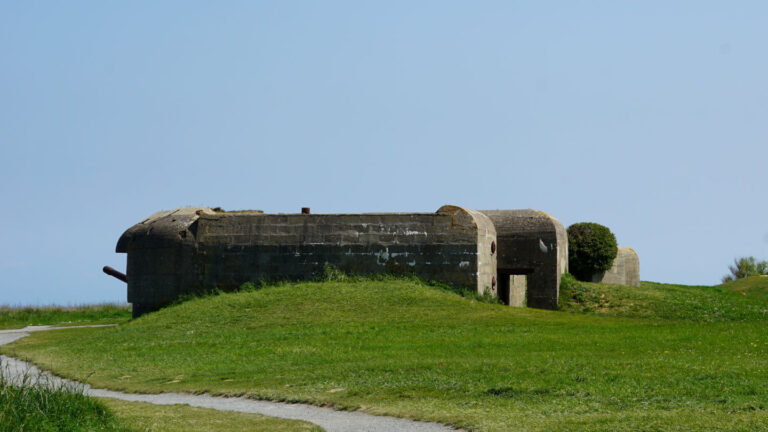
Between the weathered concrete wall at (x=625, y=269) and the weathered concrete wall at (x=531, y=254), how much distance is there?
31.8 feet

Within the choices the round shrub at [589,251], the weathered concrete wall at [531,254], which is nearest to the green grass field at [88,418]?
the weathered concrete wall at [531,254]

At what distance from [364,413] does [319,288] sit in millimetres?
16072

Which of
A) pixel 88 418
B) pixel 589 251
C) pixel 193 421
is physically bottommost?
pixel 193 421

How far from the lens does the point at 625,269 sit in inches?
1747

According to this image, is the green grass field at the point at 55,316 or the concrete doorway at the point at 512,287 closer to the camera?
the concrete doorway at the point at 512,287

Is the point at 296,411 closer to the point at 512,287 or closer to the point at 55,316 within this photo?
the point at 512,287

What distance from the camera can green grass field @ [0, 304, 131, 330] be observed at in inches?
1502

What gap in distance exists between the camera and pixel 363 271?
102ft

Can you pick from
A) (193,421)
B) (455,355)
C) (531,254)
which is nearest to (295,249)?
(531,254)

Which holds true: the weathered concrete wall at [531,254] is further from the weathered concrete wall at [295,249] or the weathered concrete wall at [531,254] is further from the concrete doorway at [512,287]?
the weathered concrete wall at [295,249]

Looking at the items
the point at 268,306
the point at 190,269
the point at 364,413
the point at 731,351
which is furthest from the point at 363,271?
the point at 364,413

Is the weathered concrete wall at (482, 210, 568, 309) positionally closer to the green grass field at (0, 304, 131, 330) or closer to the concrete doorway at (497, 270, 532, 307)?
the concrete doorway at (497, 270, 532, 307)

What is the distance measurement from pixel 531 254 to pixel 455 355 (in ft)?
46.0

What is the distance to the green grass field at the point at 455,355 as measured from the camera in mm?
13664
